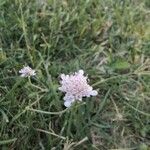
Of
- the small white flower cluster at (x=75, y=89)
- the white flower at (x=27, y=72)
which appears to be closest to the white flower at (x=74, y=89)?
the small white flower cluster at (x=75, y=89)

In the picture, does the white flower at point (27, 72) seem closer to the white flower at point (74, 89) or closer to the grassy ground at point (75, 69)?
the grassy ground at point (75, 69)

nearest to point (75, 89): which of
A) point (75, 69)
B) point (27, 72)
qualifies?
point (27, 72)

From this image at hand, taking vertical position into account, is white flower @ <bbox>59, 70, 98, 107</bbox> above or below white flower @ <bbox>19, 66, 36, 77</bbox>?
below

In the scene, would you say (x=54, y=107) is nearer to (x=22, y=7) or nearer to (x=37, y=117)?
(x=37, y=117)

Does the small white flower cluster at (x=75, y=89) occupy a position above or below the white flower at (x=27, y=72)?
below

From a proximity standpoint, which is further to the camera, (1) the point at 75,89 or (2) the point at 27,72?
(2) the point at 27,72

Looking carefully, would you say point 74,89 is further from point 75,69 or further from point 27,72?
point 75,69

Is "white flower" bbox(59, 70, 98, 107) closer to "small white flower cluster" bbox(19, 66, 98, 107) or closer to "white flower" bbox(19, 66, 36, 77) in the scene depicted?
"small white flower cluster" bbox(19, 66, 98, 107)

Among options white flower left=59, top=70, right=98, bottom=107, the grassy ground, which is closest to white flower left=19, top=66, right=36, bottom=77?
the grassy ground
